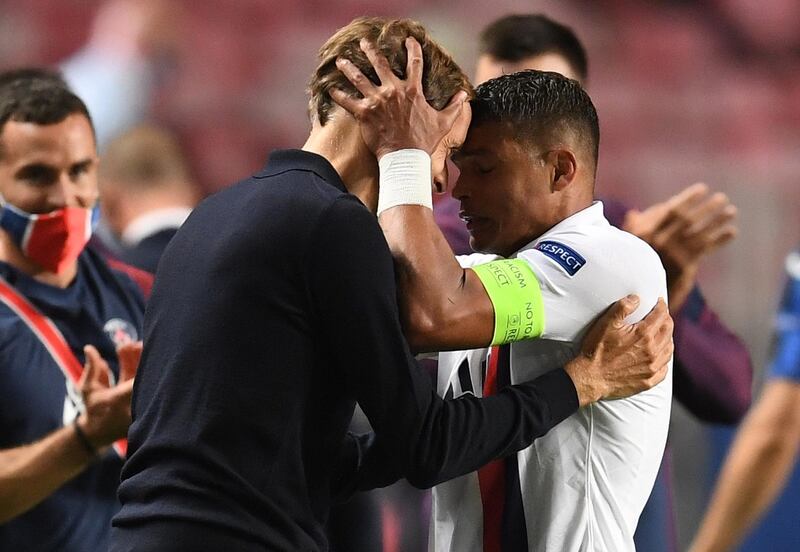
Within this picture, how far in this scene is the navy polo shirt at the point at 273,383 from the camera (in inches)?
56.5

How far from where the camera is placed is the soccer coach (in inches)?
56.6

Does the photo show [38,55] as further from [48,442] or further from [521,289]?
[521,289]

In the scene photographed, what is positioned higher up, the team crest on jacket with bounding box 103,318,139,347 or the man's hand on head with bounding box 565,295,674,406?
the man's hand on head with bounding box 565,295,674,406

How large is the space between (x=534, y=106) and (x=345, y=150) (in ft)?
0.94

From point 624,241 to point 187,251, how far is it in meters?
0.57

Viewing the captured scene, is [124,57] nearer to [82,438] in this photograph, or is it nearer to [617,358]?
[82,438]

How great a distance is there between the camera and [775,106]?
12.9ft

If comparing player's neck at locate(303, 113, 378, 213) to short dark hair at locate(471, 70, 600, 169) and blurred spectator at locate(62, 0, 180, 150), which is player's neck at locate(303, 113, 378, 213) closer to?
short dark hair at locate(471, 70, 600, 169)

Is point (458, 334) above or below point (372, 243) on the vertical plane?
below

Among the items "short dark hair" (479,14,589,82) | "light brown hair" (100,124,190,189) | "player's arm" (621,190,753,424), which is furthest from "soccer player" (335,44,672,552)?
"light brown hair" (100,124,190,189)

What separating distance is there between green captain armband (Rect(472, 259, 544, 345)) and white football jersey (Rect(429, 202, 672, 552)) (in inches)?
0.7

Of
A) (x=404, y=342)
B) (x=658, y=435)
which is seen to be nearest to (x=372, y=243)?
(x=404, y=342)

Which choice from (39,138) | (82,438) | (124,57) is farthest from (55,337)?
(124,57)

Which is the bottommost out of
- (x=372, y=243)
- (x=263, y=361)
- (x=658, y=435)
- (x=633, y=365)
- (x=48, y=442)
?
(x=48, y=442)
